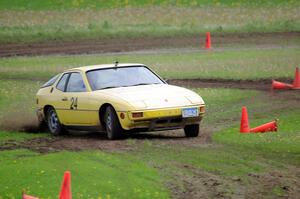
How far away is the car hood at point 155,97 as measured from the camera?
17.6 m

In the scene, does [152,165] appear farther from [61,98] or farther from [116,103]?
[61,98]

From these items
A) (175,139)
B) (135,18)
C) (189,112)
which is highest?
(135,18)

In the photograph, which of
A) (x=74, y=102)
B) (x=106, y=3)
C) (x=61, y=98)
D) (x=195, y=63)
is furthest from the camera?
(x=106, y=3)

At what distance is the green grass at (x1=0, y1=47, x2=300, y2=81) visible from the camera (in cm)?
3148

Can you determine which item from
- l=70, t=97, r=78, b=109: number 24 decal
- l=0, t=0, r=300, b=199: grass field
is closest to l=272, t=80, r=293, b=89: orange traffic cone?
l=0, t=0, r=300, b=199: grass field

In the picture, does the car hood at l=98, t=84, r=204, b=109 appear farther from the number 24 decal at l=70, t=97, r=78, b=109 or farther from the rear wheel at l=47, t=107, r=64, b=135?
the rear wheel at l=47, t=107, r=64, b=135

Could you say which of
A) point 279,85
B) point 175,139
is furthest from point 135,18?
point 175,139

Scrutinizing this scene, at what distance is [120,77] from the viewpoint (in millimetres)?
19062

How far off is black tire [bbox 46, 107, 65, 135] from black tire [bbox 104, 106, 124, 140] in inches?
73.6

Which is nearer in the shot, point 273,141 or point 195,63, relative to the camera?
point 273,141

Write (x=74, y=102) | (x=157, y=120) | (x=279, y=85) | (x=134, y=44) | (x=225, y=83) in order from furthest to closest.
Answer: (x=134, y=44) → (x=225, y=83) → (x=279, y=85) → (x=74, y=102) → (x=157, y=120)

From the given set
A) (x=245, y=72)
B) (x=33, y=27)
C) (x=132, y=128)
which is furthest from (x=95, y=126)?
(x=33, y=27)

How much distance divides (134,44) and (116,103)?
26494 mm

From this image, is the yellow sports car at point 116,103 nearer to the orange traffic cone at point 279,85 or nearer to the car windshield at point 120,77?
the car windshield at point 120,77
